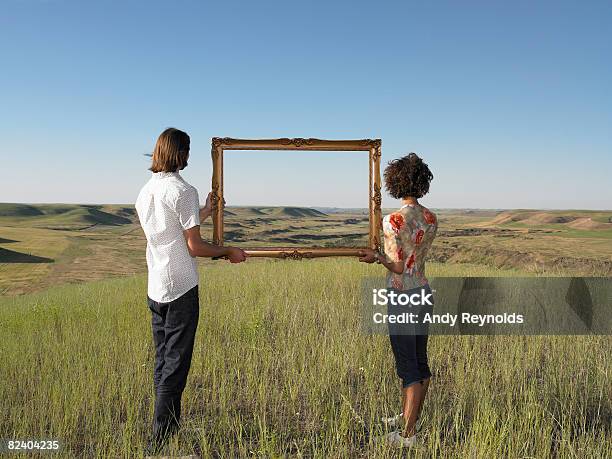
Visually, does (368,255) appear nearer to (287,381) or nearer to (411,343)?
(411,343)

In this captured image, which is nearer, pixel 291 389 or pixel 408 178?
pixel 408 178

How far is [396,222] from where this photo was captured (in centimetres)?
310

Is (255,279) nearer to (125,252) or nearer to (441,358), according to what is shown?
(441,358)

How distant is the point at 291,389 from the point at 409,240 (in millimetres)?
1924

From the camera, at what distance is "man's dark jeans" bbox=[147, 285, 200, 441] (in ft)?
10.2

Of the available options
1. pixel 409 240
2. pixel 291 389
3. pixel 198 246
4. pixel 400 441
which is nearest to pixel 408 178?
pixel 409 240

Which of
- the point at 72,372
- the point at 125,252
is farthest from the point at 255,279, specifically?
the point at 125,252

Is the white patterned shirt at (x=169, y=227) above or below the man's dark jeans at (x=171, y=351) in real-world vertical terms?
above

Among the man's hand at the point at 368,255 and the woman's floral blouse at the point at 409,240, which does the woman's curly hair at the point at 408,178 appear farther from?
the man's hand at the point at 368,255

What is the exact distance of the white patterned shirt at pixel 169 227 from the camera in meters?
2.97

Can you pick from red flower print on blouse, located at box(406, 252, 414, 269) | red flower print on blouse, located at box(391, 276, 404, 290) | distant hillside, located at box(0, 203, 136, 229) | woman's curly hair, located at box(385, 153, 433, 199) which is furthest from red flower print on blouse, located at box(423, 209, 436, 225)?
distant hillside, located at box(0, 203, 136, 229)
